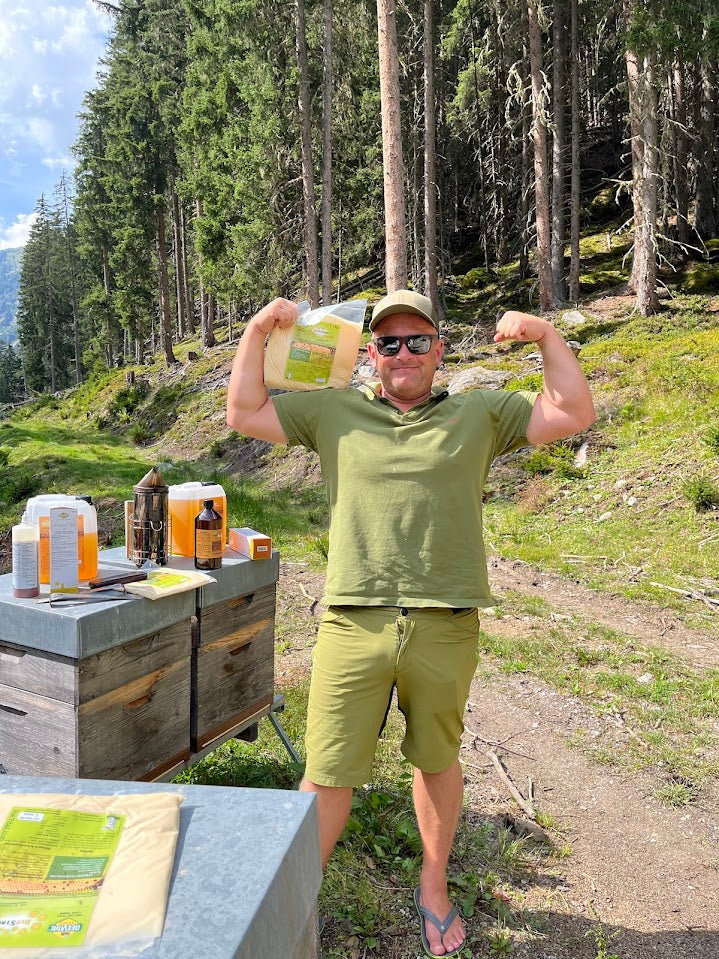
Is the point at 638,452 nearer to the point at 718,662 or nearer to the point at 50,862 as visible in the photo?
the point at 718,662

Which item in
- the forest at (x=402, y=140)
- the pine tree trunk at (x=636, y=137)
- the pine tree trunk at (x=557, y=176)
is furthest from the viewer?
the pine tree trunk at (x=557, y=176)

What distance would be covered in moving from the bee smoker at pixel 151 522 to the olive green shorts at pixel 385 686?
109 centimetres

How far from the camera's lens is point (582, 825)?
407cm

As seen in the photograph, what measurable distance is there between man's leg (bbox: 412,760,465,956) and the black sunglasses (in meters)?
1.75

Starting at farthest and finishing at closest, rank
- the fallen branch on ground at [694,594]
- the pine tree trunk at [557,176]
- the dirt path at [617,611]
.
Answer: the pine tree trunk at [557,176] → the fallen branch on ground at [694,594] → the dirt path at [617,611]

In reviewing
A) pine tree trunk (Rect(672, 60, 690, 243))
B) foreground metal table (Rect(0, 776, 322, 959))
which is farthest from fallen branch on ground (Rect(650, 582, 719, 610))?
pine tree trunk (Rect(672, 60, 690, 243))

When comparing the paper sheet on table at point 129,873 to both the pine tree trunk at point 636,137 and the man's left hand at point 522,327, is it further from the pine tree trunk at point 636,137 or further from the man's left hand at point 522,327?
the pine tree trunk at point 636,137

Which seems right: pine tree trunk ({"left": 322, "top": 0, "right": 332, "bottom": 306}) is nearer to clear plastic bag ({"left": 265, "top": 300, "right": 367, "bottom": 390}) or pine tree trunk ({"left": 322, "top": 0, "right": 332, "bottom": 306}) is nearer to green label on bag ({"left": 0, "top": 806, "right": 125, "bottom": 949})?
clear plastic bag ({"left": 265, "top": 300, "right": 367, "bottom": 390})

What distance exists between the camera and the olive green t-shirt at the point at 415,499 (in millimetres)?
2771

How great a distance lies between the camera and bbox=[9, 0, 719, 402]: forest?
16.3 meters

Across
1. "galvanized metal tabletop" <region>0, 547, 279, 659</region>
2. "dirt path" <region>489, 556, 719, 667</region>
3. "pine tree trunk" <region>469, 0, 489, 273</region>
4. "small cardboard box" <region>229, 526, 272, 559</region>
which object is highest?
"pine tree trunk" <region>469, 0, 489, 273</region>

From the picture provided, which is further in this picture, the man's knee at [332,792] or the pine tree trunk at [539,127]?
the pine tree trunk at [539,127]

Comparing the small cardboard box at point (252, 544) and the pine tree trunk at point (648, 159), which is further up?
the pine tree trunk at point (648, 159)

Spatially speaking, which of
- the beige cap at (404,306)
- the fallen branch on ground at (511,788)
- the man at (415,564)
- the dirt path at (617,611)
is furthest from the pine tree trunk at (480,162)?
the man at (415,564)
